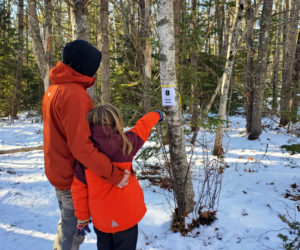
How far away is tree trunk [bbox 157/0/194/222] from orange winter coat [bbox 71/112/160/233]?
1203 mm

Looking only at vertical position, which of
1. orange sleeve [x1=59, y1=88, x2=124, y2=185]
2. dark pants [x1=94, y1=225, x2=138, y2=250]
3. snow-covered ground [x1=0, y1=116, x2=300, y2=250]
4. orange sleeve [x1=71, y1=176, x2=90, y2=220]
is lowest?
snow-covered ground [x1=0, y1=116, x2=300, y2=250]

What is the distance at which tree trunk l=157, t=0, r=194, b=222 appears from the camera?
8.77 feet

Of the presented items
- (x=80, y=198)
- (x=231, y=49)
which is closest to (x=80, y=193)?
(x=80, y=198)

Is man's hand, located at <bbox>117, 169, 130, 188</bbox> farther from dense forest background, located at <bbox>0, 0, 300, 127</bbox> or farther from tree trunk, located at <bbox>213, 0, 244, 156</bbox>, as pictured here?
tree trunk, located at <bbox>213, 0, 244, 156</bbox>

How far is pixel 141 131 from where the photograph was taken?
182 cm

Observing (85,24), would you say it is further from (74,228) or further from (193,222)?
(193,222)

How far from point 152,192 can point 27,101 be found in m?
13.5

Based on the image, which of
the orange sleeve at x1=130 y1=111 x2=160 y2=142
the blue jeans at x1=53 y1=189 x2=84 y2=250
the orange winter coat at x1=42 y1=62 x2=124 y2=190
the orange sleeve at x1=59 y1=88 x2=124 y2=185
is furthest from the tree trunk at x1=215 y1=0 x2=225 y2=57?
the blue jeans at x1=53 y1=189 x2=84 y2=250

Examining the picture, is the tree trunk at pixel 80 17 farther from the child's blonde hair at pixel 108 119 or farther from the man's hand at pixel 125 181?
the man's hand at pixel 125 181

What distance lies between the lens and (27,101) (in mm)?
14086

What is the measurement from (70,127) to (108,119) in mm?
293

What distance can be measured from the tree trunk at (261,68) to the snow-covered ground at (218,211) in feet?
7.75

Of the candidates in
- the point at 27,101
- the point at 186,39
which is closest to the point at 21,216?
the point at 186,39

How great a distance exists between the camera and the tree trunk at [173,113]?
2.67m
